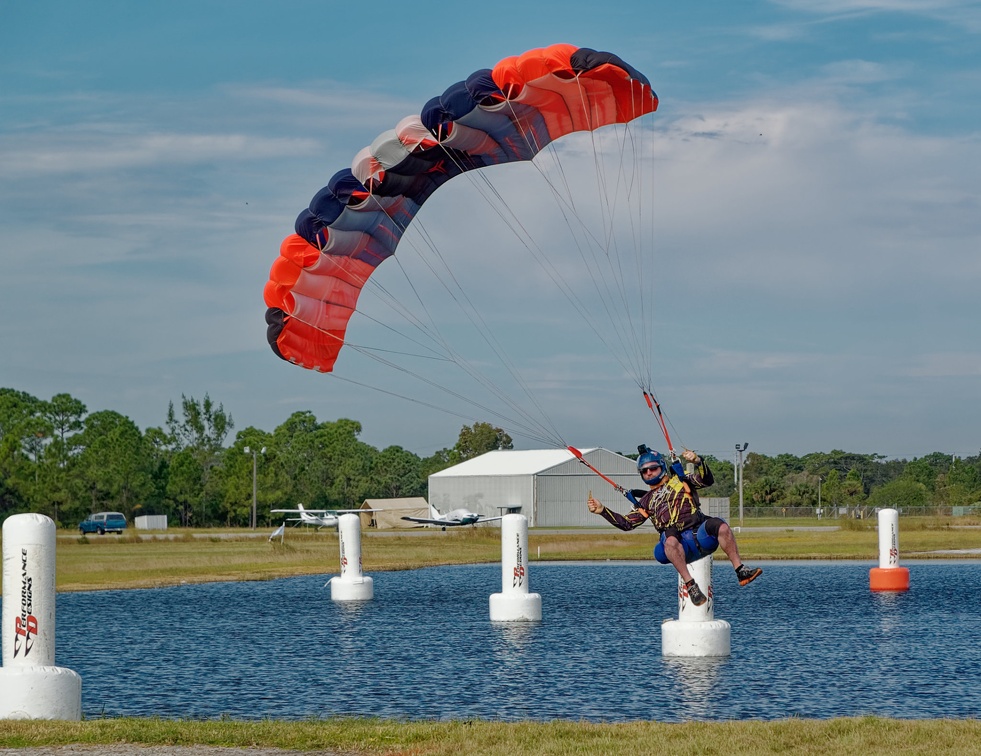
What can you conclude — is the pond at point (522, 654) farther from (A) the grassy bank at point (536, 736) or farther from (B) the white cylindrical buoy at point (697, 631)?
(A) the grassy bank at point (536, 736)

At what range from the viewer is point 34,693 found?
16.2 metres

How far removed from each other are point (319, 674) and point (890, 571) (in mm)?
20748

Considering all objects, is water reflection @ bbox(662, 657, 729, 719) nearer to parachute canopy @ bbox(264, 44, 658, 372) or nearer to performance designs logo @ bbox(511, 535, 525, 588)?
performance designs logo @ bbox(511, 535, 525, 588)

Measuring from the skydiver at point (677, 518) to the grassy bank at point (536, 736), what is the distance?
6.73 ft

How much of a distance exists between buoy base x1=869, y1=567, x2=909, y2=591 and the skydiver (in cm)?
2322

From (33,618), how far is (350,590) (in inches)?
830

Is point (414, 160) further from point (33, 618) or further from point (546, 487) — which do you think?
point (546, 487)

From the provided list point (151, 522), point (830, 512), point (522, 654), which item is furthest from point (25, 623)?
point (830, 512)

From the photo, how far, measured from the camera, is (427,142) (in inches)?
903

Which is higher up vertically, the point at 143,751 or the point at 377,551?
the point at 143,751

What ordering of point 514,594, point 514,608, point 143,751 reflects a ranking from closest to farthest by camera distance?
point 143,751 < point 514,608 < point 514,594

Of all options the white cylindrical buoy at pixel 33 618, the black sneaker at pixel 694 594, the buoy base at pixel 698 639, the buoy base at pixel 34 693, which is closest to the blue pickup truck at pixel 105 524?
the buoy base at pixel 698 639

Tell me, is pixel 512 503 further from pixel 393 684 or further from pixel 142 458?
pixel 393 684

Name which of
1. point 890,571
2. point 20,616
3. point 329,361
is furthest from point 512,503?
point 20,616
